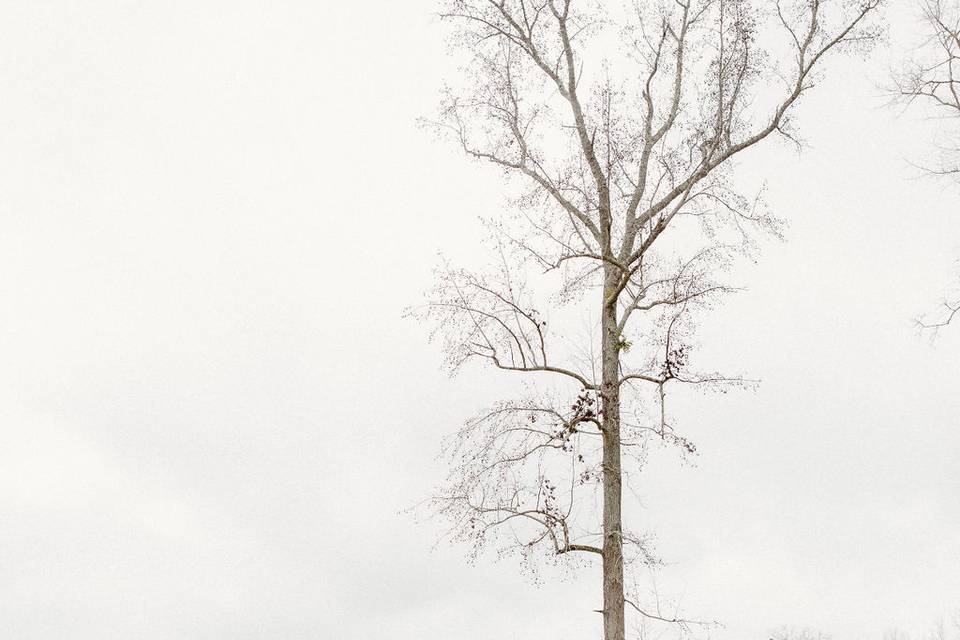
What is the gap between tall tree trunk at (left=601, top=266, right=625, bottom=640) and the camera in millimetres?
11547

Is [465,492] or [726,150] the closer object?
[465,492]

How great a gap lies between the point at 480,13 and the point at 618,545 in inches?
309

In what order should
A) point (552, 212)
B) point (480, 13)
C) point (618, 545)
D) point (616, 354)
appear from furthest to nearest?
point (480, 13), point (552, 212), point (616, 354), point (618, 545)

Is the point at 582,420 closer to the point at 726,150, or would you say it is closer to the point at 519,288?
the point at 519,288

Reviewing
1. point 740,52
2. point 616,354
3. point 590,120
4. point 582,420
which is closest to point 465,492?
point 582,420

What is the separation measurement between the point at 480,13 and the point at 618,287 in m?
4.83

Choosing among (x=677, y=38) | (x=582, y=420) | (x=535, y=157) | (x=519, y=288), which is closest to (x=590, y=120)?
(x=535, y=157)

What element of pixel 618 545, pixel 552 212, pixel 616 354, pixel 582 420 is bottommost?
pixel 618 545

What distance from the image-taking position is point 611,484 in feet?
39.1

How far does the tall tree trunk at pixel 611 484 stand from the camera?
11547mm

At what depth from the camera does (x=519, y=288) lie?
Answer: 12578 mm

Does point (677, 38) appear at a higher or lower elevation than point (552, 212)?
higher

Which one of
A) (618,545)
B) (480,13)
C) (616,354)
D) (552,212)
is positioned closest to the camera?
(618,545)

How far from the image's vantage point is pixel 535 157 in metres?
13.8
